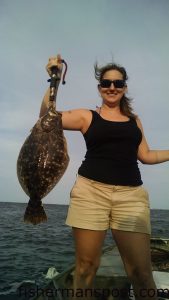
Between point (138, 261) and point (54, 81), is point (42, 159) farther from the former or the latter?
point (138, 261)

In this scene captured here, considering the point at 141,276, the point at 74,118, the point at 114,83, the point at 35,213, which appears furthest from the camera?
the point at 114,83

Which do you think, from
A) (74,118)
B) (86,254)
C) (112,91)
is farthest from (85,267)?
(112,91)

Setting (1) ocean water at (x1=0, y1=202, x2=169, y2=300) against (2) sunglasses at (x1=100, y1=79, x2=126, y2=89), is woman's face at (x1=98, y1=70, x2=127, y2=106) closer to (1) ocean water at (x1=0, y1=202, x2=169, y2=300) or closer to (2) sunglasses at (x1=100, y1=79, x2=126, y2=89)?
(2) sunglasses at (x1=100, y1=79, x2=126, y2=89)

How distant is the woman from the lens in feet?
13.1

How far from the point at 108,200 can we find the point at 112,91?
4.44 ft

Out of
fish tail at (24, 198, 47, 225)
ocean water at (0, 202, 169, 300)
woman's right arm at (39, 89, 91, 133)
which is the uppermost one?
woman's right arm at (39, 89, 91, 133)

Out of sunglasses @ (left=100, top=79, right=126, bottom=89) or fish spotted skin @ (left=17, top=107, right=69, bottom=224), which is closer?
fish spotted skin @ (left=17, top=107, right=69, bottom=224)

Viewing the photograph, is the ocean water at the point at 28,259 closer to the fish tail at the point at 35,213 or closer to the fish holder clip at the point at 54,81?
the fish tail at the point at 35,213

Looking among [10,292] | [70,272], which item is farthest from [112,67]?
[10,292]

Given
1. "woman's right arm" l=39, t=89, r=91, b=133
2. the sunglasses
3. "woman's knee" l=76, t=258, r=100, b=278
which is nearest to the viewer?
"woman's knee" l=76, t=258, r=100, b=278

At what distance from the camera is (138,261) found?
3990mm

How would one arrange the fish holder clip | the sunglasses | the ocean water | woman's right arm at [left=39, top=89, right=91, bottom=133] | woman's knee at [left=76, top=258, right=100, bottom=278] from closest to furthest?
the fish holder clip → woman's knee at [left=76, top=258, right=100, bottom=278] → woman's right arm at [left=39, top=89, right=91, bottom=133] → the sunglasses → the ocean water

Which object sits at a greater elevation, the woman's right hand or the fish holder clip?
the woman's right hand

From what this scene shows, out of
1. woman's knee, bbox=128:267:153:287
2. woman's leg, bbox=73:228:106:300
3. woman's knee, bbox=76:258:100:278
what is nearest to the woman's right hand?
woman's leg, bbox=73:228:106:300
